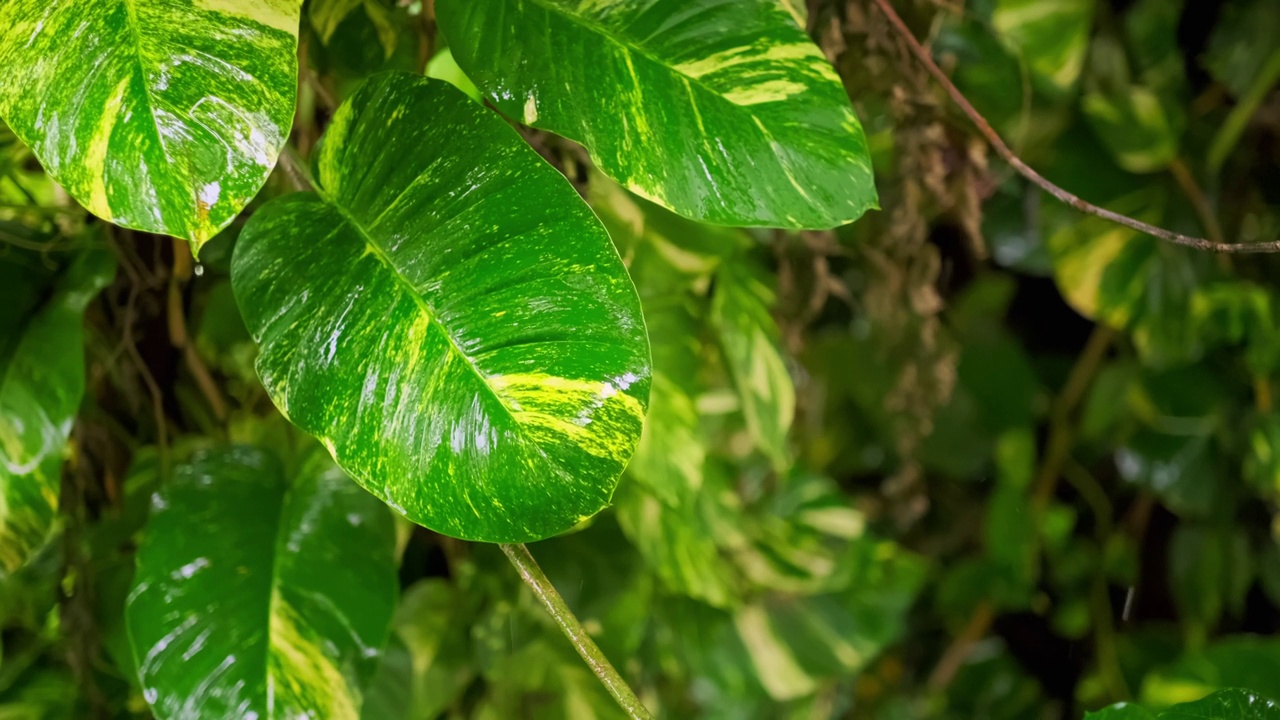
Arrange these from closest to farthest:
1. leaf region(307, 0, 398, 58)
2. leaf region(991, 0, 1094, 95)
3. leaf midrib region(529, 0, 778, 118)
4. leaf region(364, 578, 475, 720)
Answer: leaf midrib region(529, 0, 778, 118)
leaf region(307, 0, 398, 58)
leaf region(364, 578, 475, 720)
leaf region(991, 0, 1094, 95)

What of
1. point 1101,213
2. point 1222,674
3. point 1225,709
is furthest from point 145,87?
point 1222,674

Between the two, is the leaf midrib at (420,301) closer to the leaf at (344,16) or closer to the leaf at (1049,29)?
the leaf at (344,16)

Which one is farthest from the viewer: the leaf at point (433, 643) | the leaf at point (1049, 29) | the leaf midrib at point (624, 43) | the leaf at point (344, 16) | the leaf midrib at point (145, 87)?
the leaf at point (1049, 29)

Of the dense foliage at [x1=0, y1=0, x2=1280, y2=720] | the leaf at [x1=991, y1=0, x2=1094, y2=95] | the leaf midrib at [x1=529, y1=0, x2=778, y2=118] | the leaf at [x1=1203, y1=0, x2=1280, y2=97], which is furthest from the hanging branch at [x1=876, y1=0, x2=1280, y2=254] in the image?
the leaf at [x1=1203, y1=0, x2=1280, y2=97]

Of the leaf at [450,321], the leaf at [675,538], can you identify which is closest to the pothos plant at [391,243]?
the leaf at [450,321]

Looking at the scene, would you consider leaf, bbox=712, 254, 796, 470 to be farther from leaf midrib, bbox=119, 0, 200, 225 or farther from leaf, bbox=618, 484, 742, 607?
leaf midrib, bbox=119, 0, 200, 225

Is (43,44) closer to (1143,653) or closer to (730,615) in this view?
(730,615)

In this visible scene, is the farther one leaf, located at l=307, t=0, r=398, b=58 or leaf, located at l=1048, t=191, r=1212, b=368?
leaf, located at l=1048, t=191, r=1212, b=368
